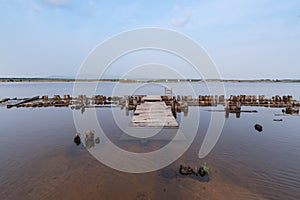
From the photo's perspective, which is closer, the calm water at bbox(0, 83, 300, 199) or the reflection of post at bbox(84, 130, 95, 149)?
the calm water at bbox(0, 83, 300, 199)

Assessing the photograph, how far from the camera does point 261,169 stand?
959 centimetres

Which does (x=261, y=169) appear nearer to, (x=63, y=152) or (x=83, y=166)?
(x=83, y=166)

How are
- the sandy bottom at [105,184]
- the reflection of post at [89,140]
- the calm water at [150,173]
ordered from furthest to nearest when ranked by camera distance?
1. the reflection of post at [89,140]
2. the calm water at [150,173]
3. the sandy bottom at [105,184]

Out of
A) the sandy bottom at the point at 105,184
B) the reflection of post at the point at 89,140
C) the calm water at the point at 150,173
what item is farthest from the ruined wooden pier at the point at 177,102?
the sandy bottom at the point at 105,184

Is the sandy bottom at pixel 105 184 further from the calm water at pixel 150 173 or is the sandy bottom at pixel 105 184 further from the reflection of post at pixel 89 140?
the reflection of post at pixel 89 140

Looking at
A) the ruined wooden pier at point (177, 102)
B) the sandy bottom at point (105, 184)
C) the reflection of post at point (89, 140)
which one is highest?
the ruined wooden pier at point (177, 102)

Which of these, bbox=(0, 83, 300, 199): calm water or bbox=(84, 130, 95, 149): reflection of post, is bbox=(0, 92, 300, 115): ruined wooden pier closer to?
bbox=(0, 83, 300, 199): calm water

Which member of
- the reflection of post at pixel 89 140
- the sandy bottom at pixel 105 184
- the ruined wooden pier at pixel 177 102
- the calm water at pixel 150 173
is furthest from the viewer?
the ruined wooden pier at pixel 177 102

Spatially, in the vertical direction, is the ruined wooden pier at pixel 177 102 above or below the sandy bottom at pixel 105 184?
above

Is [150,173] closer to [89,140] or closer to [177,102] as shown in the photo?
[89,140]

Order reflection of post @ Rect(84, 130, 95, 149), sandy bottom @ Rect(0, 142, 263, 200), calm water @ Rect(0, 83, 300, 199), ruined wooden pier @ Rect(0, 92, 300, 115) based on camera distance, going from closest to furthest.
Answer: sandy bottom @ Rect(0, 142, 263, 200) → calm water @ Rect(0, 83, 300, 199) → reflection of post @ Rect(84, 130, 95, 149) → ruined wooden pier @ Rect(0, 92, 300, 115)

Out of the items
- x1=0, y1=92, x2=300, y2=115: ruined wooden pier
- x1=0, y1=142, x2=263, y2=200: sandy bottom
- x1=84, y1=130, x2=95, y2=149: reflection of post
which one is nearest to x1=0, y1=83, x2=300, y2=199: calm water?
x1=0, y1=142, x2=263, y2=200: sandy bottom

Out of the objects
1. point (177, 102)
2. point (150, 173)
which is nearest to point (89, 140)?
point (150, 173)

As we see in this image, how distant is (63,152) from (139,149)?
5.32 meters
